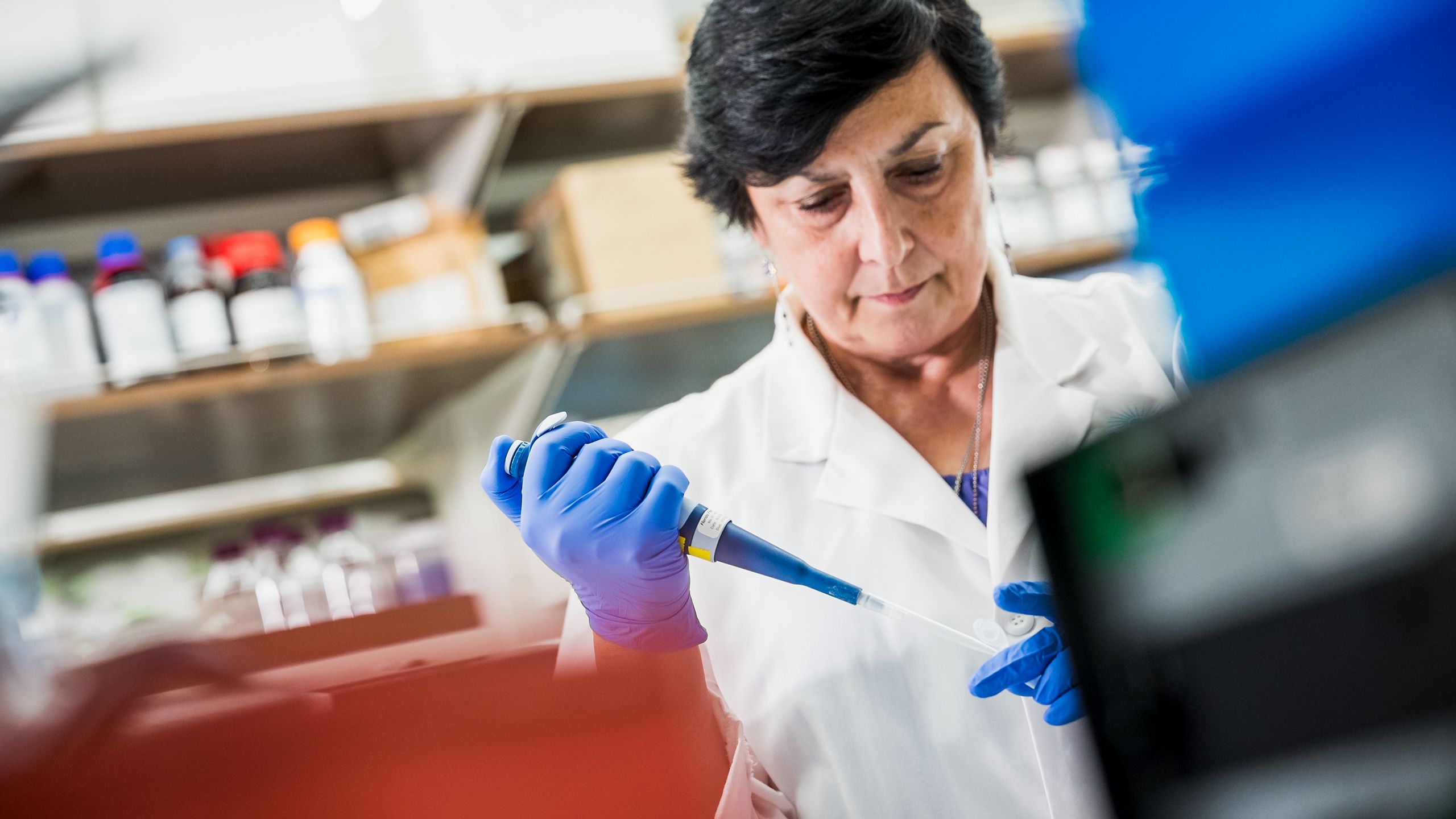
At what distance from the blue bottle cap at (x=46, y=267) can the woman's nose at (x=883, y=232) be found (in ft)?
4.96

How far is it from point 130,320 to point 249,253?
22cm

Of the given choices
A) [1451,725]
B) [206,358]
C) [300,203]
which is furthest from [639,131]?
[1451,725]

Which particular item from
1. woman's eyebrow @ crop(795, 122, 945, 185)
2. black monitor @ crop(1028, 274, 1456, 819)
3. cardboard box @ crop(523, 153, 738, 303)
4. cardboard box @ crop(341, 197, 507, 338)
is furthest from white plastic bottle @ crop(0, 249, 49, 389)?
black monitor @ crop(1028, 274, 1456, 819)

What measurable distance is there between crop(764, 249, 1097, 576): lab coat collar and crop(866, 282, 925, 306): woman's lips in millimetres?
98

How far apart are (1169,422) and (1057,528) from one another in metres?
0.08

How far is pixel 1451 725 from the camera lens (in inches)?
16.7

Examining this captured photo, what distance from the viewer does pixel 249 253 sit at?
2039 mm

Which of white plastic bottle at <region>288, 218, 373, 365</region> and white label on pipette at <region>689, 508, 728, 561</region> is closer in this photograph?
white label on pipette at <region>689, 508, 728, 561</region>

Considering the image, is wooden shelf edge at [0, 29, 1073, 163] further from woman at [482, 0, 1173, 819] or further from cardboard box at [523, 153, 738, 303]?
woman at [482, 0, 1173, 819]

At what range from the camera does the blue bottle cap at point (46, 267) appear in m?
1.98

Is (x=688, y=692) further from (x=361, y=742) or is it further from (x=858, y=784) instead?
(x=858, y=784)

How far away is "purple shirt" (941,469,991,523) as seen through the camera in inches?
45.0

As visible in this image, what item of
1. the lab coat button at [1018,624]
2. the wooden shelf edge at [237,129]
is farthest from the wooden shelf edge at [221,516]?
the lab coat button at [1018,624]

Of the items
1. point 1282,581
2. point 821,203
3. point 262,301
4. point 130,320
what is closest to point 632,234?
point 262,301
